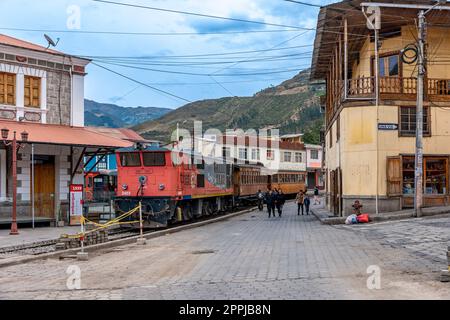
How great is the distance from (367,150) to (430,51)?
542cm

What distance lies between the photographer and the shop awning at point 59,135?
2062 centimetres

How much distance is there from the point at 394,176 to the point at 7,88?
51.2 feet

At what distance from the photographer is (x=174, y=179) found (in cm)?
2153

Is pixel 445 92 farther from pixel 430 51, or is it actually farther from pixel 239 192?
pixel 239 192

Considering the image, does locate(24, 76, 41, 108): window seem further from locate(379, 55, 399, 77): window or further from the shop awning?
locate(379, 55, 399, 77): window

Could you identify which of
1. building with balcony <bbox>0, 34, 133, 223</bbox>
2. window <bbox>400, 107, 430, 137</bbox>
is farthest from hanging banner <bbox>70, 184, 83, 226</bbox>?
window <bbox>400, 107, 430, 137</bbox>

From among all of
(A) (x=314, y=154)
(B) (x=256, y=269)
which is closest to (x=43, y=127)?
(B) (x=256, y=269)

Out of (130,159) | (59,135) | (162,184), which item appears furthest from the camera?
(130,159)

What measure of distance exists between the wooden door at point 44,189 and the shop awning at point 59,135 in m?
1.58

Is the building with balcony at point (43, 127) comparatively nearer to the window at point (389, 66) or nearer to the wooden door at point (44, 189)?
the wooden door at point (44, 189)

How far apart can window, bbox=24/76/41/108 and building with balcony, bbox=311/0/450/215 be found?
1197 centimetres

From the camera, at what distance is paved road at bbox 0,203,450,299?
28.5 ft

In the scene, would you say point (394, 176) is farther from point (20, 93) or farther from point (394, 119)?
point (20, 93)

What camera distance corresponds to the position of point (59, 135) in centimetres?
2181
